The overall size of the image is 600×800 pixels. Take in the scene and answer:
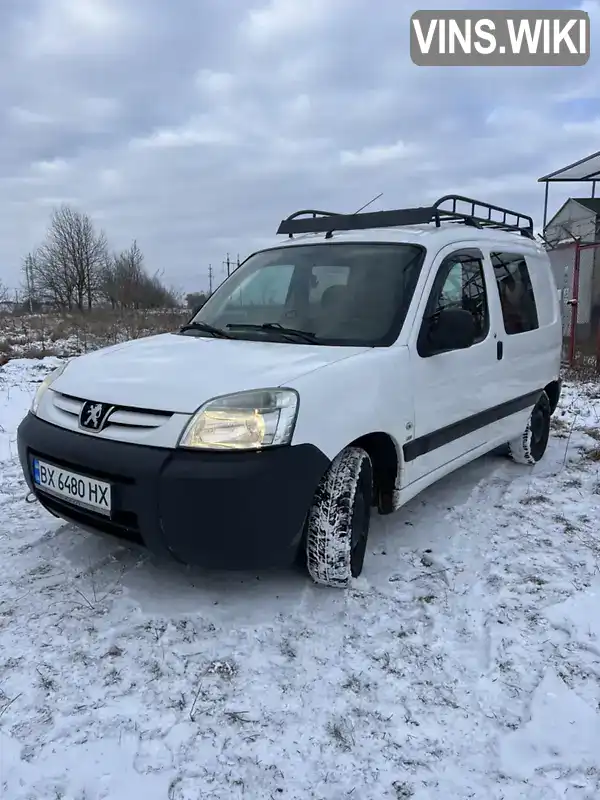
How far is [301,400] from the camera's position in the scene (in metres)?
2.48

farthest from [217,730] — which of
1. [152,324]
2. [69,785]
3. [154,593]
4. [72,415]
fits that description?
[152,324]

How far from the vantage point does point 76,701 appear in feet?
6.89

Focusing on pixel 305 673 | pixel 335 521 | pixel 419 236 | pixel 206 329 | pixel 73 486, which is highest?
pixel 419 236

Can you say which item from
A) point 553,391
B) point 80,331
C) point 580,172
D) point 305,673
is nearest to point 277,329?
point 305,673

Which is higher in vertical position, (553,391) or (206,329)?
(206,329)

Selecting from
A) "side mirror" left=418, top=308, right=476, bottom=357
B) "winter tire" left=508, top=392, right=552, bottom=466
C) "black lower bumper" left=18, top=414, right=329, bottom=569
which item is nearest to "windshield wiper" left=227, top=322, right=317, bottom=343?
"side mirror" left=418, top=308, right=476, bottom=357

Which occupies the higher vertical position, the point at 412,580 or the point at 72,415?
the point at 72,415

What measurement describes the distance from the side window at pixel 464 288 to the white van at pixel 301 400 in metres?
0.01

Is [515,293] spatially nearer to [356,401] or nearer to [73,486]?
[356,401]

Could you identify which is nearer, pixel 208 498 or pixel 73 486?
pixel 208 498

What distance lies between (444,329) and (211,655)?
1.92 m

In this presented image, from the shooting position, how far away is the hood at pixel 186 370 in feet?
8.21

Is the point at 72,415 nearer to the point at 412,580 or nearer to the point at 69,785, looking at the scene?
the point at 69,785

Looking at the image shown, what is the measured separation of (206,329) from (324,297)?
714mm
